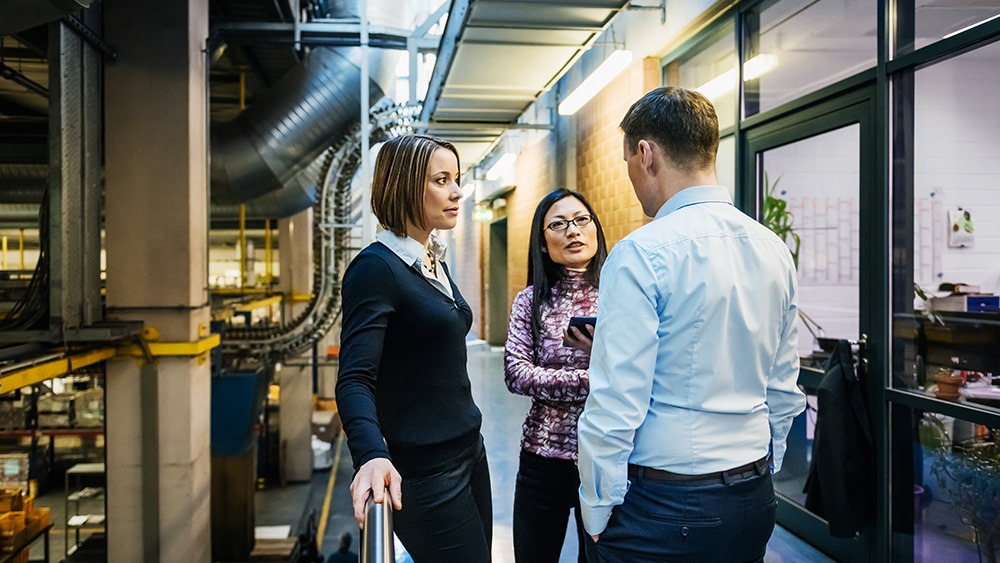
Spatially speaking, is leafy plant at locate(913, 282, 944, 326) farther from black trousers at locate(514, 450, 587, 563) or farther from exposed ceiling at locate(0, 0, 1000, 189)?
black trousers at locate(514, 450, 587, 563)

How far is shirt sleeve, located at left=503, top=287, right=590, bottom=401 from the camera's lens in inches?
74.7

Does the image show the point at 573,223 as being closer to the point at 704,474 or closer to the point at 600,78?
the point at 704,474

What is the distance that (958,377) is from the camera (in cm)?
255

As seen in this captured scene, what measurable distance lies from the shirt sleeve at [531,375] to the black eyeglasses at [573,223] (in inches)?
11.3

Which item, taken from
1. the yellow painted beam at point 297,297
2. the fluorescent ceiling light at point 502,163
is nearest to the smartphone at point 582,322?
the fluorescent ceiling light at point 502,163

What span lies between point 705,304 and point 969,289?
1995mm

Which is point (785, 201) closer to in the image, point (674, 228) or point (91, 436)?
point (674, 228)

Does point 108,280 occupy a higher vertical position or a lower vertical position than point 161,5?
lower

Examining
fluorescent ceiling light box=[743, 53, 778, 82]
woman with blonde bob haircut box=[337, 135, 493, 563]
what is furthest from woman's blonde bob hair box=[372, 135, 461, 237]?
fluorescent ceiling light box=[743, 53, 778, 82]

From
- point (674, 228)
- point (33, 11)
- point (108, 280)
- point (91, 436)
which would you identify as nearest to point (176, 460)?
point (108, 280)

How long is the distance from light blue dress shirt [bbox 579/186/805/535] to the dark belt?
1 cm

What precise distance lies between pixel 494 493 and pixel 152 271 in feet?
8.75

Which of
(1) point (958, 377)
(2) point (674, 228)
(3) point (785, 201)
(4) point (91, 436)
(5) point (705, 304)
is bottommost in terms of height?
(4) point (91, 436)

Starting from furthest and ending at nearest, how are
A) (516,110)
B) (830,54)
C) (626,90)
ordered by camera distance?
(516,110), (626,90), (830,54)
